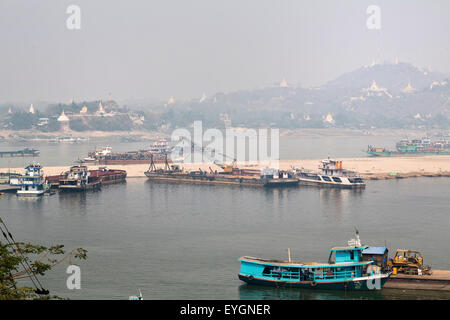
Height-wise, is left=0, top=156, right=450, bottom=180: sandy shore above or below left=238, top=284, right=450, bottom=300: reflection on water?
above

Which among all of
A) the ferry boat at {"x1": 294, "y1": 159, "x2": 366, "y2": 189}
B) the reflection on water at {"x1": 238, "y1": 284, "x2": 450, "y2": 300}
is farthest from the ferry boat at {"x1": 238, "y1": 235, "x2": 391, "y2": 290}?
the ferry boat at {"x1": 294, "y1": 159, "x2": 366, "y2": 189}

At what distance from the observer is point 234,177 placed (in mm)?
70625

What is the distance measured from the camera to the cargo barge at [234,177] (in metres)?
68.3

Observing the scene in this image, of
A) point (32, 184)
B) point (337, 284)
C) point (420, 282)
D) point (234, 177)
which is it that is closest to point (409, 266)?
point (420, 282)

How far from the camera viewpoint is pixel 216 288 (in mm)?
28234

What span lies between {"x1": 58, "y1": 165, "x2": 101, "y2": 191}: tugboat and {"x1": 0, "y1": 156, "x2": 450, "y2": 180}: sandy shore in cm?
1279

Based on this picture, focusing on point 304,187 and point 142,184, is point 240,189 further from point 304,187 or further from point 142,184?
point 142,184

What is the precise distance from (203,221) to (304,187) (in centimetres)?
2365

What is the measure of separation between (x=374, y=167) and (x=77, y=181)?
41.2m

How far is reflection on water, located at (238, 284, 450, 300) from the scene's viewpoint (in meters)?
26.6

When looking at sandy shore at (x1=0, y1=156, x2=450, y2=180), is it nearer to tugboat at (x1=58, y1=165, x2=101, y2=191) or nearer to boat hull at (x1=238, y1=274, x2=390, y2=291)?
tugboat at (x1=58, y1=165, x2=101, y2=191)

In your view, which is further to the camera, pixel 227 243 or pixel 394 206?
pixel 394 206

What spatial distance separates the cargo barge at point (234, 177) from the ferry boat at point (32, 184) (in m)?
17.2

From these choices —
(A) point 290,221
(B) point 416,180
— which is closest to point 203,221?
(A) point 290,221
